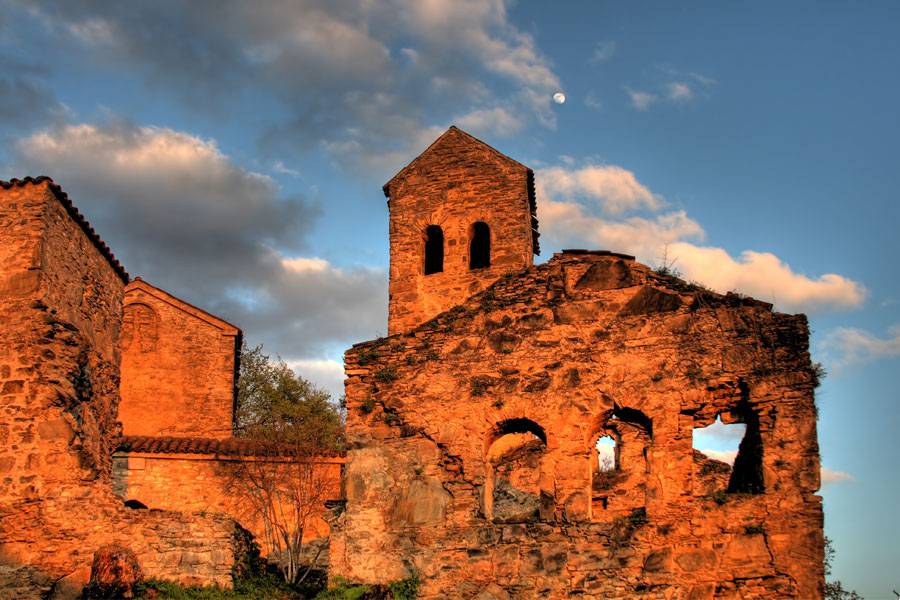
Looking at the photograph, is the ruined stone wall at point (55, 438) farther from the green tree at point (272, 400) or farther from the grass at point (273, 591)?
the green tree at point (272, 400)

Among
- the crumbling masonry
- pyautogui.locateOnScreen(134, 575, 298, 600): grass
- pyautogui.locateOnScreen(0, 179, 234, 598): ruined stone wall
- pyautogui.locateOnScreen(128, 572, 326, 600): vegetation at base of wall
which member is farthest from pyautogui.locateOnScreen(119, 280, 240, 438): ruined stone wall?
the crumbling masonry

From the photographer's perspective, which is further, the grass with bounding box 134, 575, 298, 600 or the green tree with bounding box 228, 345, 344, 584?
the green tree with bounding box 228, 345, 344, 584

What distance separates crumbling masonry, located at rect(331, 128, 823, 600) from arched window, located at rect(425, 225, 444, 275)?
8.06 meters

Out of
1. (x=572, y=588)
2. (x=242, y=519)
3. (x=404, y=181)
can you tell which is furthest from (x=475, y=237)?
(x=572, y=588)

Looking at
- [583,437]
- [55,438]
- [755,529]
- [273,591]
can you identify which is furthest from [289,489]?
[755,529]

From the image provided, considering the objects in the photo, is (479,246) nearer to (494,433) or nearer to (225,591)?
(494,433)

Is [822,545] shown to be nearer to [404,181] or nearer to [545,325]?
[545,325]

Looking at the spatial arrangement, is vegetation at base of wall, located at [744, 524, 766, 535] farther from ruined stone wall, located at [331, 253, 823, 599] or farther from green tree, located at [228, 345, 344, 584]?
green tree, located at [228, 345, 344, 584]

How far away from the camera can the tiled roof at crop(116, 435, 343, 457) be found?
19062 millimetres

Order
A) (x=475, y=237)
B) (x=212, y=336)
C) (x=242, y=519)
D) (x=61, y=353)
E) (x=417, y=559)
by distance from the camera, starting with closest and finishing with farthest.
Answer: (x=417, y=559)
(x=61, y=353)
(x=242, y=519)
(x=475, y=237)
(x=212, y=336)

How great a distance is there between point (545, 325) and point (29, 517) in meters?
7.78

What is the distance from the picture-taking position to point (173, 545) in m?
14.8

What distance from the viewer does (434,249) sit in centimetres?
2233

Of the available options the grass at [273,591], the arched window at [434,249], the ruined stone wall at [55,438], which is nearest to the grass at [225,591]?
the grass at [273,591]
